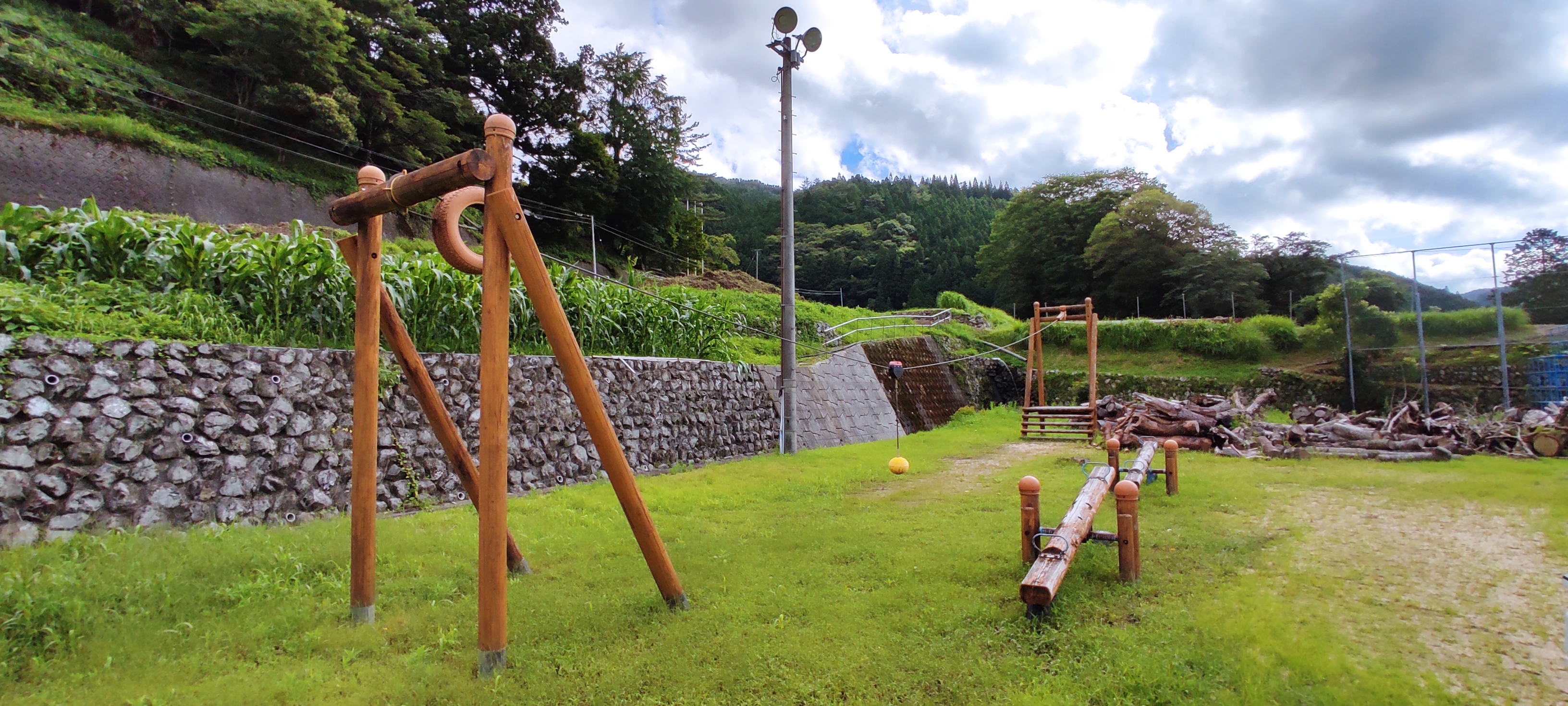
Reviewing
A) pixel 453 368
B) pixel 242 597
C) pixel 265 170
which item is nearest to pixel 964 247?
pixel 265 170

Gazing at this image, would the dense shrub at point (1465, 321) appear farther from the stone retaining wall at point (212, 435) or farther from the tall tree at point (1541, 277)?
the stone retaining wall at point (212, 435)

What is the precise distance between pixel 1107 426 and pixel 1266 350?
10.5 metres

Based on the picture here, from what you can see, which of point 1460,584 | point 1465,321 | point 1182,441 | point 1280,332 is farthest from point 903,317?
point 1460,584

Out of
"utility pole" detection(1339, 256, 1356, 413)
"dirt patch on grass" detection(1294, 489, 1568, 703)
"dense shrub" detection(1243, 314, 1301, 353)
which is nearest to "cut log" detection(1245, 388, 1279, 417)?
"utility pole" detection(1339, 256, 1356, 413)

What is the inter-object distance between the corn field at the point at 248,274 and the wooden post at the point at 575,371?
371 cm

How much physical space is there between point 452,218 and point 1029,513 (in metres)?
3.51

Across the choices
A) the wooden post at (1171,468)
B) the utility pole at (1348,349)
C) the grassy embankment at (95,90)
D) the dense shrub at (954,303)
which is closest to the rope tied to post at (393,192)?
the wooden post at (1171,468)

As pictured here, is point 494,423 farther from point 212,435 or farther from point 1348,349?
point 1348,349

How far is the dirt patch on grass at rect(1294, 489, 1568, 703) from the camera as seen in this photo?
9.12ft

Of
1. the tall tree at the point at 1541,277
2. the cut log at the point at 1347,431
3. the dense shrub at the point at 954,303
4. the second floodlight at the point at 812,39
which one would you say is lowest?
the cut log at the point at 1347,431

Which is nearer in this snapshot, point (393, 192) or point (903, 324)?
point (393, 192)

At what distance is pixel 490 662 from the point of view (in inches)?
110

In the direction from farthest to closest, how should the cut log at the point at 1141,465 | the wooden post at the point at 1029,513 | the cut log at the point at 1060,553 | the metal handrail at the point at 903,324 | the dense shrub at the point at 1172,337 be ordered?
the dense shrub at the point at 1172,337, the metal handrail at the point at 903,324, the cut log at the point at 1141,465, the wooden post at the point at 1029,513, the cut log at the point at 1060,553

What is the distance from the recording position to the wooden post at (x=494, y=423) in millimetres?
2811
